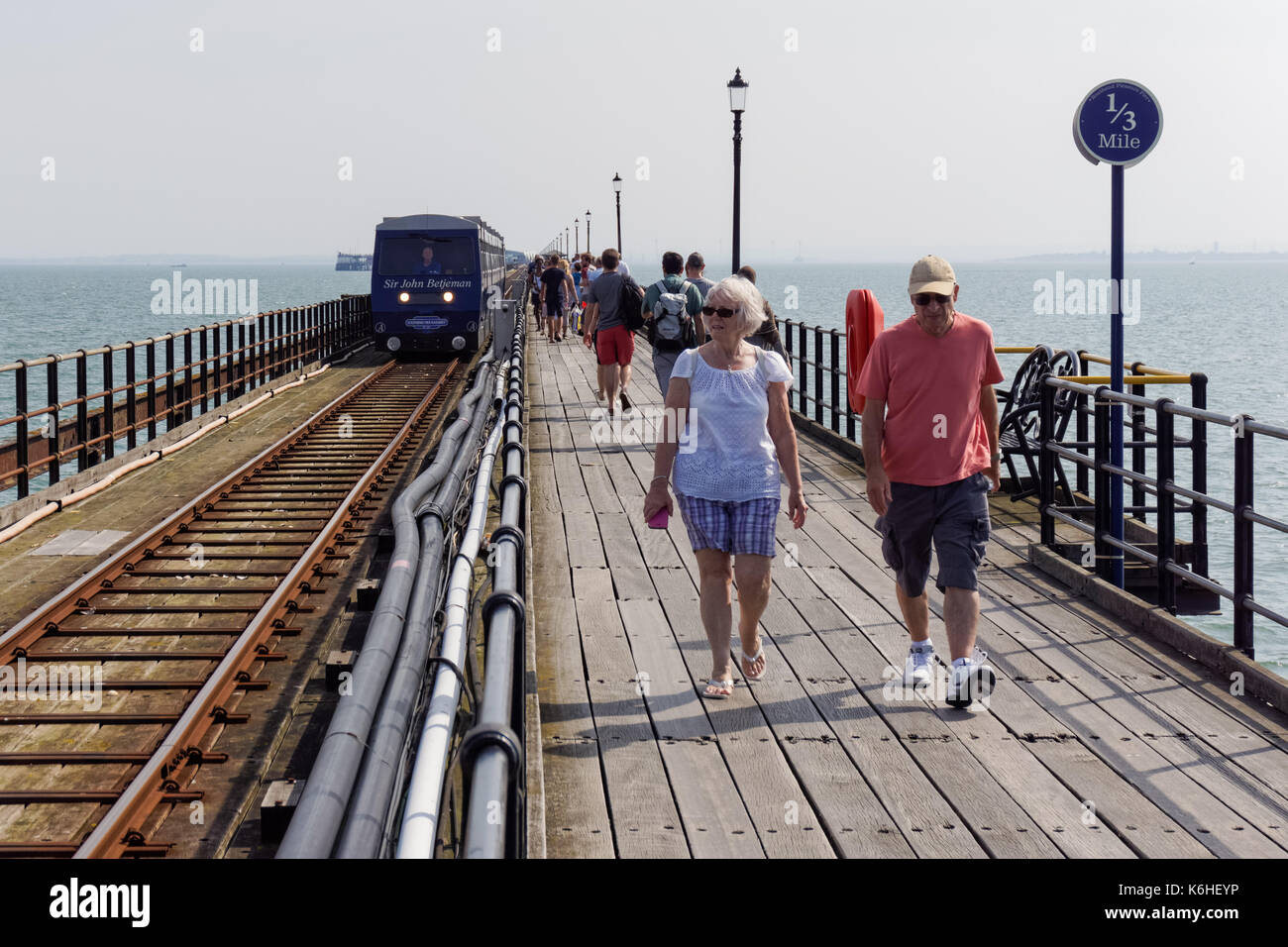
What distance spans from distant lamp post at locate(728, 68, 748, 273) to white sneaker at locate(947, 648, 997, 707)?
43.8 feet

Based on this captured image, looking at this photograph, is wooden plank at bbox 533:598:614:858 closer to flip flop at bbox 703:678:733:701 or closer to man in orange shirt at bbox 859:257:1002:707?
flip flop at bbox 703:678:733:701

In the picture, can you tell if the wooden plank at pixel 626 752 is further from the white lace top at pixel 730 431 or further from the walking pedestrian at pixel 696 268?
the walking pedestrian at pixel 696 268

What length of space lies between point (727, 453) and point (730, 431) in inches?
3.4

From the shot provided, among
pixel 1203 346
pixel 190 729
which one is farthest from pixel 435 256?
pixel 1203 346

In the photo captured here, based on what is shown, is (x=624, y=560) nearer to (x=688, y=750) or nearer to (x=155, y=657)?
(x=155, y=657)

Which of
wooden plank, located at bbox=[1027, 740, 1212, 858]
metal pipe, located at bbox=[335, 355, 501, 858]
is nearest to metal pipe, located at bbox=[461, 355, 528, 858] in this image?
metal pipe, located at bbox=[335, 355, 501, 858]

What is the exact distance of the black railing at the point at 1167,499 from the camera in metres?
6.18

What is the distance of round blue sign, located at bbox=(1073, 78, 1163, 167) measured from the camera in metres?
7.88

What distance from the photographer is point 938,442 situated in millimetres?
5684

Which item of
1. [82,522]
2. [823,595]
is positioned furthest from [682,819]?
[82,522]

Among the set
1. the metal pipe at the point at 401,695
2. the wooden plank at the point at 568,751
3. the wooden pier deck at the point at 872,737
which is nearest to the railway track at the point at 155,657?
the metal pipe at the point at 401,695

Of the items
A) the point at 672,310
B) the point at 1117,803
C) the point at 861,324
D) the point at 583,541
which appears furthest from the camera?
the point at 672,310

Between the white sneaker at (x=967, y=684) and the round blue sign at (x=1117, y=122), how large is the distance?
340 centimetres

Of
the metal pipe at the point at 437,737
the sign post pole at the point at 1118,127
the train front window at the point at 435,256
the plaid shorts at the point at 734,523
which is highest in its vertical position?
the train front window at the point at 435,256
